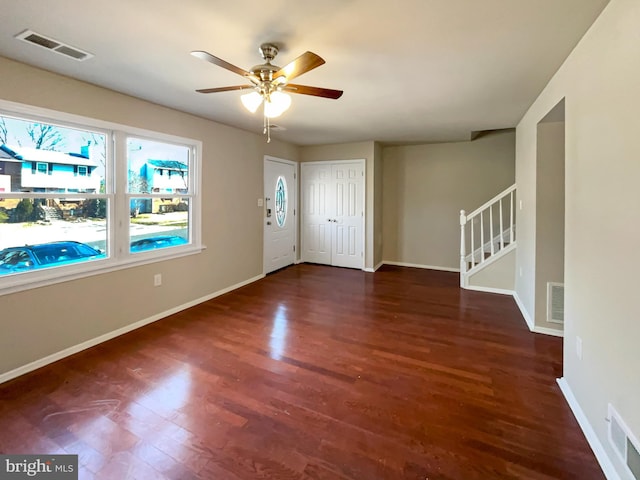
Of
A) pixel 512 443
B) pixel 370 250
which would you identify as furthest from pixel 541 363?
pixel 370 250

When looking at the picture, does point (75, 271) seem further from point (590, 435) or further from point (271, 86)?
point (590, 435)

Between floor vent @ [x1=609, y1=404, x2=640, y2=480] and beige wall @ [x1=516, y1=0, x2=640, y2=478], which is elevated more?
beige wall @ [x1=516, y1=0, x2=640, y2=478]

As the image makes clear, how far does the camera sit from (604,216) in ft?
5.39

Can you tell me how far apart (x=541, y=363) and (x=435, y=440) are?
144 cm

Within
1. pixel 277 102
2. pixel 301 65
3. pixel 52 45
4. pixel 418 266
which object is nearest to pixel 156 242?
pixel 52 45

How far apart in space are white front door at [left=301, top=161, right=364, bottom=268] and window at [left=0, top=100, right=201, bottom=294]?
2.74 m

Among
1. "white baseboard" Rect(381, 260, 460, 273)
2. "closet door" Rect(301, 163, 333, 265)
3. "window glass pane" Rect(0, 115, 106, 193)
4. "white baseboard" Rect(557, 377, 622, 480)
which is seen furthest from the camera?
"closet door" Rect(301, 163, 333, 265)

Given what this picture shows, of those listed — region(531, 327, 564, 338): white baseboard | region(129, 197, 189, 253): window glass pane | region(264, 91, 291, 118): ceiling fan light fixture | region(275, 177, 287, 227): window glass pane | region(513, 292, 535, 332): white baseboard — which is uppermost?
region(264, 91, 291, 118): ceiling fan light fixture

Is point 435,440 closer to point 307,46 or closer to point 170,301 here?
point 307,46

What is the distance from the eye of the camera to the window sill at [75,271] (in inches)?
95.0

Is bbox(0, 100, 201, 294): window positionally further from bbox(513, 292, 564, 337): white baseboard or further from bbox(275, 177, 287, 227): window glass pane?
bbox(513, 292, 564, 337): white baseboard

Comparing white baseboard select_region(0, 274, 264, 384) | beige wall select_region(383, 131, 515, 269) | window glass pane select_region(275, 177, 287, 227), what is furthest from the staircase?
white baseboard select_region(0, 274, 264, 384)

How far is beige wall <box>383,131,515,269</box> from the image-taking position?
547 centimetres

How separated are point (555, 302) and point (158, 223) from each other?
14.2ft
